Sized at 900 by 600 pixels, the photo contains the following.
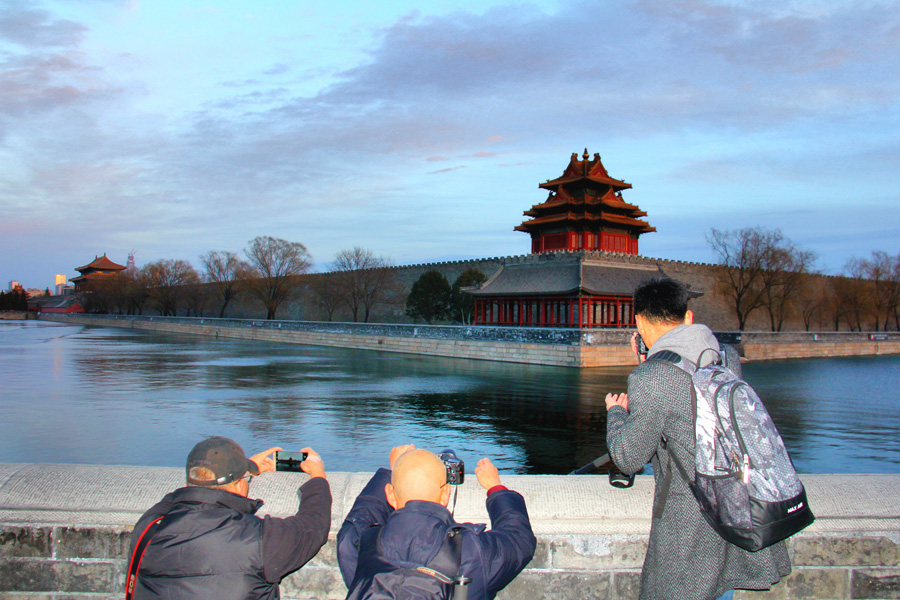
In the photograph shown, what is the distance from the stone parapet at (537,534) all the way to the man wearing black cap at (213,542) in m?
0.37

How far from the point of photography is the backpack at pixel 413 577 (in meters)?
1.49

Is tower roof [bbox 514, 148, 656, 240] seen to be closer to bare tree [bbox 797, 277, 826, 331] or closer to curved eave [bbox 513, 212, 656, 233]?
curved eave [bbox 513, 212, 656, 233]

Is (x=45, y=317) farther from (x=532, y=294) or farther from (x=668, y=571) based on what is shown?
(x=668, y=571)

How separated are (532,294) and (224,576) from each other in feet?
82.4

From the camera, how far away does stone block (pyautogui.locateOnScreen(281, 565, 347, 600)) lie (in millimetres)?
2150

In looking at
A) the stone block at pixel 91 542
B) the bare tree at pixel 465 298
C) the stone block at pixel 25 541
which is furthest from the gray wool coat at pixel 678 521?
the bare tree at pixel 465 298

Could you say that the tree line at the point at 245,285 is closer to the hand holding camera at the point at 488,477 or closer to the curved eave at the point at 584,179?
the curved eave at the point at 584,179

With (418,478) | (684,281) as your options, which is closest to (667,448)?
(418,478)

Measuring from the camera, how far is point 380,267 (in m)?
41.1

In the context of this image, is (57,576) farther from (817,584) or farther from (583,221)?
(583,221)

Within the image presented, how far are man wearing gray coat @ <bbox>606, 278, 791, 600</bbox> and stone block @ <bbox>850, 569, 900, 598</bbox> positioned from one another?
66 cm

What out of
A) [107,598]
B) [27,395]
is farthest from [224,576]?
[27,395]

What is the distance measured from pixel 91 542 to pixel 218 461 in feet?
2.45

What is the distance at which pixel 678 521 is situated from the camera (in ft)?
5.74
